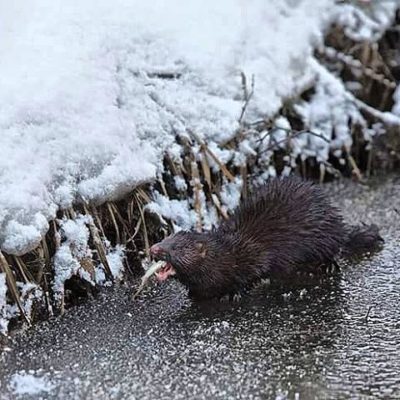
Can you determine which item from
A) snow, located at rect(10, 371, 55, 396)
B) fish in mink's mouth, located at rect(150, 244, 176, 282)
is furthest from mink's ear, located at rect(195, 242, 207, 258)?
snow, located at rect(10, 371, 55, 396)

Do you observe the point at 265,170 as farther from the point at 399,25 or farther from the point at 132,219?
the point at 399,25

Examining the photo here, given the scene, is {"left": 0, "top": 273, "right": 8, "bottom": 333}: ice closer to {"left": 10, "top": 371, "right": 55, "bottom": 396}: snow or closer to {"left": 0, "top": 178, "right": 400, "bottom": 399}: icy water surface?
{"left": 0, "top": 178, "right": 400, "bottom": 399}: icy water surface

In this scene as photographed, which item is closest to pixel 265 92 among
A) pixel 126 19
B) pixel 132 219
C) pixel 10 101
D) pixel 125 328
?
pixel 126 19

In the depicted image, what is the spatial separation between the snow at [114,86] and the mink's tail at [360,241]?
0.63 m

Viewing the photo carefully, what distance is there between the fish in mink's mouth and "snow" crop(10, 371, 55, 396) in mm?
656

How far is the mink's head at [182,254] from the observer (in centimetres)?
301

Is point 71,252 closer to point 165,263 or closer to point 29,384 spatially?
point 165,263

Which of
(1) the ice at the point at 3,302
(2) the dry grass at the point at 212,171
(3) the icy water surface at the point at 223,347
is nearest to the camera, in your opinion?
(3) the icy water surface at the point at 223,347

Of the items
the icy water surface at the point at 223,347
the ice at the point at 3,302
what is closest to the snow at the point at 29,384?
the icy water surface at the point at 223,347

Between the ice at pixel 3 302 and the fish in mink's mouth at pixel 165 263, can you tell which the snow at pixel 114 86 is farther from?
the fish in mink's mouth at pixel 165 263

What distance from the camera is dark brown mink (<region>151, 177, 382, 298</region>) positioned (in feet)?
10.1

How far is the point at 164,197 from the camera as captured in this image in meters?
3.49

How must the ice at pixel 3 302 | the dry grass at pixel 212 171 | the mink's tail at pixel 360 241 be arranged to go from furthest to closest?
the mink's tail at pixel 360 241, the dry grass at pixel 212 171, the ice at pixel 3 302

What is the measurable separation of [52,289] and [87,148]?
0.50 meters
